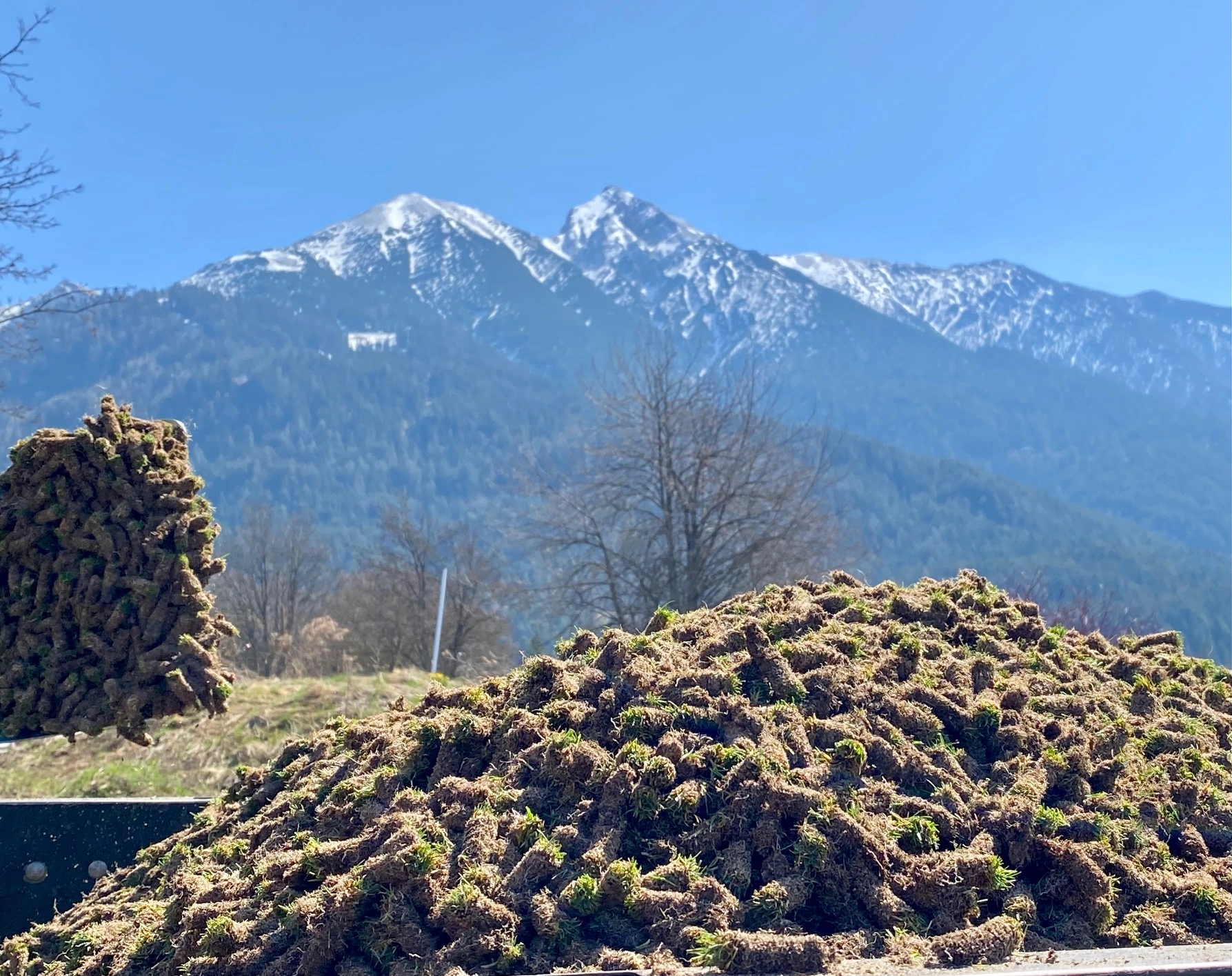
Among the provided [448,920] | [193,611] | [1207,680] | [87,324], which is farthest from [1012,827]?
[87,324]

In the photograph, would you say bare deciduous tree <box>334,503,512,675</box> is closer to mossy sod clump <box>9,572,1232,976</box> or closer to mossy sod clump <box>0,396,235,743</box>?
mossy sod clump <box>0,396,235,743</box>

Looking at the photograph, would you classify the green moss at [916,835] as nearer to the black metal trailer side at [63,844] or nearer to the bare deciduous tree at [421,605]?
the black metal trailer side at [63,844]

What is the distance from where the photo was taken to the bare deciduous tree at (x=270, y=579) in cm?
3769

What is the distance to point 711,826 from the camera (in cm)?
327

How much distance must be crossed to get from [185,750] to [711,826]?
6.78 m

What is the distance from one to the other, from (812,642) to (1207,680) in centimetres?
226

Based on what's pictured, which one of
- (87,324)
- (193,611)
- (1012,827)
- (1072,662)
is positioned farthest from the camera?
(87,324)

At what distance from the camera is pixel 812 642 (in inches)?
170

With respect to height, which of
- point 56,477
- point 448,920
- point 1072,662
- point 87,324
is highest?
point 87,324

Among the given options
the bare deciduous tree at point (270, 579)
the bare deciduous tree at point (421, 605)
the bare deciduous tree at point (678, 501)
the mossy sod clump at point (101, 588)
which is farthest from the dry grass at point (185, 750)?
the bare deciduous tree at point (270, 579)

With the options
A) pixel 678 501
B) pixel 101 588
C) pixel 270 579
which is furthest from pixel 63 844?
pixel 270 579

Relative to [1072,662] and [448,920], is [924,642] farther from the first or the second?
[448,920]

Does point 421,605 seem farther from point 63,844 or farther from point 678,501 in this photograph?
point 63,844

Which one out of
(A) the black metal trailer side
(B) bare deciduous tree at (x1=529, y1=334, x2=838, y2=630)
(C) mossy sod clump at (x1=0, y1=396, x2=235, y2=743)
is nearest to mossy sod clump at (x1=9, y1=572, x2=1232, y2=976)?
(A) the black metal trailer side
